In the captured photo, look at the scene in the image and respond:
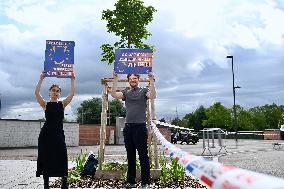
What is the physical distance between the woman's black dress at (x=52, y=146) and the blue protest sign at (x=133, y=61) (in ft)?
7.25

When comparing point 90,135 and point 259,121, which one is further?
point 259,121

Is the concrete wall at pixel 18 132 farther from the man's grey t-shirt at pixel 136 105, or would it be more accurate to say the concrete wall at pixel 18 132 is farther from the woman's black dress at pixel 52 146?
the woman's black dress at pixel 52 146

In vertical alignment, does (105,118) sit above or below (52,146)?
above

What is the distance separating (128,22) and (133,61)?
282 cm

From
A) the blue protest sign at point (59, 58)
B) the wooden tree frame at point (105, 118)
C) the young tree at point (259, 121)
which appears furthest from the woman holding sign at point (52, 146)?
the young tree at point (259, 121)

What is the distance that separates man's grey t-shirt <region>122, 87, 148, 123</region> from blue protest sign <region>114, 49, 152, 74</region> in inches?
38.8

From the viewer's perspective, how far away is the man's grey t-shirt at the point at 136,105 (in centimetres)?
610

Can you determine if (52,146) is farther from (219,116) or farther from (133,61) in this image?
(219,116)

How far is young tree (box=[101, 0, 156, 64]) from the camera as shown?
9797 mm

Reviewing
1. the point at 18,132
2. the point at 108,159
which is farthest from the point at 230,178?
the point at 18,132

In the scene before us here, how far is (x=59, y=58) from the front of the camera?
21.6ft

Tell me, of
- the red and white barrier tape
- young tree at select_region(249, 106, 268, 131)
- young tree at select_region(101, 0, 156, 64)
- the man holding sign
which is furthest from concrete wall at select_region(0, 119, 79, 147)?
young tree at select_region(249, 106, 268, 131)

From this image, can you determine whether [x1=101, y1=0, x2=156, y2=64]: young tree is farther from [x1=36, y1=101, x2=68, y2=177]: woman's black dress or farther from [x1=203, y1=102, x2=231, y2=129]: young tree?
[x1=203, y1=102, x2=231, y2=129]: young tree

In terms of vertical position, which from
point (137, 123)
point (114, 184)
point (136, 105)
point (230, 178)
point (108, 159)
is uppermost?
point (136, 105)
